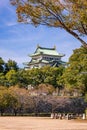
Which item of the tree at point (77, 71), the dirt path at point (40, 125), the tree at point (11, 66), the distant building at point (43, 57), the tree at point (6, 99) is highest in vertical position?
the distant building at point (43, 57)

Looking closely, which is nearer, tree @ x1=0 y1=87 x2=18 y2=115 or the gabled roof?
tree @ x1=0 y1=87 x2=18 y2=115

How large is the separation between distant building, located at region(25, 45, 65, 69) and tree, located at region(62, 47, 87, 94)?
37.0 m

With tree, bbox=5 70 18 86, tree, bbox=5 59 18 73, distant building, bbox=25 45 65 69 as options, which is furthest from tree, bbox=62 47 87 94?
distant building, bbox=25 45 65 69

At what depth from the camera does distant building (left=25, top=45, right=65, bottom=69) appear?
76125 mm

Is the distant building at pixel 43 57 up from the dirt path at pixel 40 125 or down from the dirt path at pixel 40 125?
up

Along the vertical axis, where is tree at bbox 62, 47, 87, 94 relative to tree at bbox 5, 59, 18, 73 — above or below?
below

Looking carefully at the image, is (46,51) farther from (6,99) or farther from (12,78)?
(6,99)

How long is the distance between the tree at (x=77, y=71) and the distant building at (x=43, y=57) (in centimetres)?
3699

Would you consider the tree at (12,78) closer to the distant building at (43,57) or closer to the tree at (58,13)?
the distant building at (43,57)

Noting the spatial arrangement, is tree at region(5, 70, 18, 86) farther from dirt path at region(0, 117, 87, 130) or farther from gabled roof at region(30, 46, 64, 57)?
dirt path at region(0, 117, 87, 130)

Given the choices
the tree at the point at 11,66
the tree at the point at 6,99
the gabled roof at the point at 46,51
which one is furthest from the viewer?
the gabled roof at the point at 46,51

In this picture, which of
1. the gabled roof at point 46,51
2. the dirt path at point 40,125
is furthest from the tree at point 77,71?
the gabled roof at point 46,51

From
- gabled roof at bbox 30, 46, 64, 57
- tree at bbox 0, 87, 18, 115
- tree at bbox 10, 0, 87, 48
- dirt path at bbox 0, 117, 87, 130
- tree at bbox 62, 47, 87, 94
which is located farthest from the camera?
gabled roof at bbox 30, 46, 64, 57

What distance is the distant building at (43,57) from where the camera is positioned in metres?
76.1
